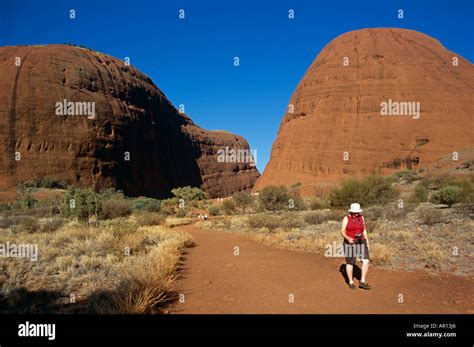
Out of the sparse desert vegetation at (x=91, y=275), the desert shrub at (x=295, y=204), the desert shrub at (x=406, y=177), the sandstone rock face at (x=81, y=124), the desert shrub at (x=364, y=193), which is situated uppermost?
the sandstone rock face at (x=81, y=124)

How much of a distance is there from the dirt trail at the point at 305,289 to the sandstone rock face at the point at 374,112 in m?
40.1

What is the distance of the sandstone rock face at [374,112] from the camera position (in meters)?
45.8

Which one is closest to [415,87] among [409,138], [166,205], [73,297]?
[409,138]

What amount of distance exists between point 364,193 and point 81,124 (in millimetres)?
43877

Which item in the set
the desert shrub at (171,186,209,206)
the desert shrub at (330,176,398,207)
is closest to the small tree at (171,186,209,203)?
the desert shrub at (171,186,209,206)

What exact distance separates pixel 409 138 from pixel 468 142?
7301 millimetres

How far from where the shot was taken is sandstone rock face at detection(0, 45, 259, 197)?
46.2m

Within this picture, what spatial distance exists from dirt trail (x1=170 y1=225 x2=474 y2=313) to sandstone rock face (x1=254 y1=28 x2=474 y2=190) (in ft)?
132

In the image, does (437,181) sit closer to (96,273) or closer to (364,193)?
(364,193)

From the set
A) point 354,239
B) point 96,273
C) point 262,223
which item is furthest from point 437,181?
point 96,273

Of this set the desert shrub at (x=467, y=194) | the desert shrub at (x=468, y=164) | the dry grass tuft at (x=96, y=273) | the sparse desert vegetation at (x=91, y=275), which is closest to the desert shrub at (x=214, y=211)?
the sparse desert vegetation at (x=91, y=275)

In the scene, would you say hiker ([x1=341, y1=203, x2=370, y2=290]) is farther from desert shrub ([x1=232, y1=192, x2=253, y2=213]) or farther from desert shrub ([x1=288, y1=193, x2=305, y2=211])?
desert shrub ([x1=232, y1=192, x2=253, y2=213])

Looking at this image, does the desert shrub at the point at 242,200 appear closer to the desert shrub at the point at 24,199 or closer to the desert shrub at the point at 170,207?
the desert shrub at the point at 170,207

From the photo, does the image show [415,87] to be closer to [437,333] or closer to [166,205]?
[166,205]
